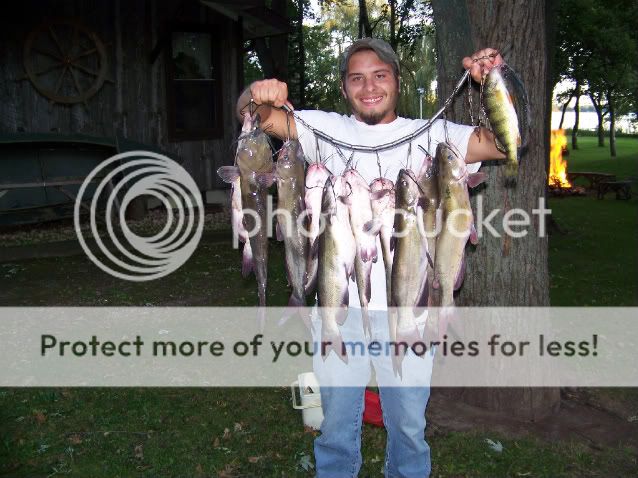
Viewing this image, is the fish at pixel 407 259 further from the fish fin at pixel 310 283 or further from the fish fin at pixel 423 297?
the fish fin at pixel 310 283

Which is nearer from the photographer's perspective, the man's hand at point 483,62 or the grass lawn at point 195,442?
the man's hand at point 483,62

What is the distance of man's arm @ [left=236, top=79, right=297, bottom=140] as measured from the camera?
354cm

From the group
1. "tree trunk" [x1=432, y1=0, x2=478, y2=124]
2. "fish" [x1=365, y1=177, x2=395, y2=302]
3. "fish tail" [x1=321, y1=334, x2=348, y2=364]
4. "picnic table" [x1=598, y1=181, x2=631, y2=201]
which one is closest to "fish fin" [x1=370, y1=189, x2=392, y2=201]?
"fish" [x1=365, y1=177, x2=395, y2=302]

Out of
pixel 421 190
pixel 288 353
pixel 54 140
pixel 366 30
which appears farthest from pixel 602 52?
pixel 421 190

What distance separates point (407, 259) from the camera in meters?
3.28

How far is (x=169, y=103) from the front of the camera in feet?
47.7

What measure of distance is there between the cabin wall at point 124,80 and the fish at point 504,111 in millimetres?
11554

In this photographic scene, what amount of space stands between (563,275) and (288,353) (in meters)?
5.06

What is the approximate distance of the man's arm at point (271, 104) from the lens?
3.54 m

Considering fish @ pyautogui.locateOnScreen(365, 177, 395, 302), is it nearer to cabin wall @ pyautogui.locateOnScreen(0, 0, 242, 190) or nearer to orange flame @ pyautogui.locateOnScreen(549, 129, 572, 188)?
cabin wall @ pyautogui.locateOnScreen(0, 0, 242, 190)

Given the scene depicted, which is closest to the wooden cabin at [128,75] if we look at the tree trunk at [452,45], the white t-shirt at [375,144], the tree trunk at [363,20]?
the tree trunk at [363,20]

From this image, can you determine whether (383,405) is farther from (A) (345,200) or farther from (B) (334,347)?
(A) (345,200)

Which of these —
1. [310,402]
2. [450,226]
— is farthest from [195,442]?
[450,226]

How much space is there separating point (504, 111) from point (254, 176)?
48.7 inches
